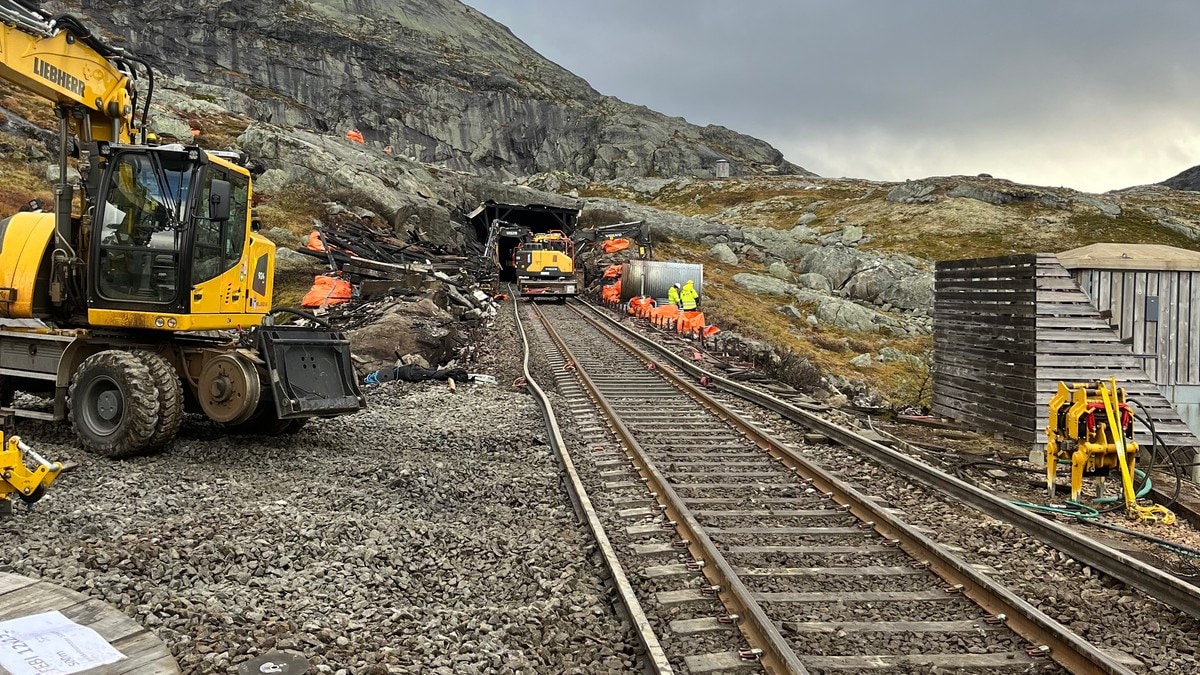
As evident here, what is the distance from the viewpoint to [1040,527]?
6.05 m

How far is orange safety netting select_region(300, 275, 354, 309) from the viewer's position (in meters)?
19.1

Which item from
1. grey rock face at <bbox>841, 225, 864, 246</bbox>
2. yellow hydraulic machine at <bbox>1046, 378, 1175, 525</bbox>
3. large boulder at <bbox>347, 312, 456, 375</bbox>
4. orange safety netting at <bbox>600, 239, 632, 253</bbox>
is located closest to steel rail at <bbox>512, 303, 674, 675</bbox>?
yellow hydraulic machine at <bbox>1046, 378, 1175, 525</bbox>

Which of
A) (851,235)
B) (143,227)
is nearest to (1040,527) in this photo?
(143,227)

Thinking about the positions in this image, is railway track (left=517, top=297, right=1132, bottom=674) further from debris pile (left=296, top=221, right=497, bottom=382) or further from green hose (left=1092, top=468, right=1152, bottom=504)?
debris pile (left=296, top=221, right=497, bottom=382)

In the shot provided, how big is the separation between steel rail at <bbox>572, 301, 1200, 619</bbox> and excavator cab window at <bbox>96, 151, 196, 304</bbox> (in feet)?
26.6

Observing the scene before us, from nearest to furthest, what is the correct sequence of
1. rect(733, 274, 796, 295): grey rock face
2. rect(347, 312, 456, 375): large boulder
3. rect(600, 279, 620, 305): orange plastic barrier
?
rect(347, 312, 456, 375): large boulder
rect(600, 279, 620, 305): orange plastic barrier
rect(733, 274, 796, 295): grey rock face

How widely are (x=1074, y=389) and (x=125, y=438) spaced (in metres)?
9.67

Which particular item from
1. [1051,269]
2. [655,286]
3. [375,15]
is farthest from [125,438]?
[375,15]

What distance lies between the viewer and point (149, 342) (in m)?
8.41

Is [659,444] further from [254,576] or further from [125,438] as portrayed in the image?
[125,438]

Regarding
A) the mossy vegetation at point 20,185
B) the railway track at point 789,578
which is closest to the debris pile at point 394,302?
the railway track at point 789,578

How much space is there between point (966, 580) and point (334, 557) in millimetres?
4516

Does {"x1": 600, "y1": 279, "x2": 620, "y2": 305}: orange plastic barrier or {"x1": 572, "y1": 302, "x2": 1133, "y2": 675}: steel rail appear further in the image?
{"x1": 600, "y1": 279, "x2": 620, "y2": 305}: orange plastic barrier

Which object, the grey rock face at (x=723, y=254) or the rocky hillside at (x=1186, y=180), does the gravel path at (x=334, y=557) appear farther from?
the rocky hillside at (x=1186, y=180)
